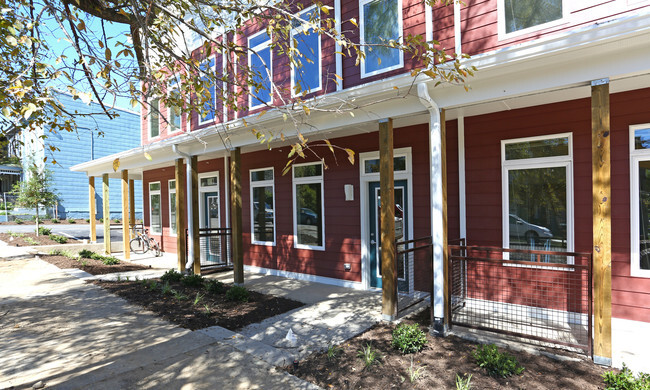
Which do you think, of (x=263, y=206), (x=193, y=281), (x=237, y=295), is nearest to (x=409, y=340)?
(x=237, y=295)

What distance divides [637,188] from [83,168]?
15029 millimetres

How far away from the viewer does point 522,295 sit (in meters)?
4.77

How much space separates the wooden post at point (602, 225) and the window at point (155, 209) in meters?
11.8

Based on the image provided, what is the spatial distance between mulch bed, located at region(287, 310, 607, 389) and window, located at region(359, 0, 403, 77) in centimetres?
407

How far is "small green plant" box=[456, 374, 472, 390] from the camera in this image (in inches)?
112

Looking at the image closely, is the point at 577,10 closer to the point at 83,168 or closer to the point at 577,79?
the point at 577,79

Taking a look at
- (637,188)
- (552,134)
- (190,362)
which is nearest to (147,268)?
(190,362)

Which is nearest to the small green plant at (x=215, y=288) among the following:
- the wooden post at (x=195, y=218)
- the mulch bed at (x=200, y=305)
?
the mulch bed at (x=200, y=305)

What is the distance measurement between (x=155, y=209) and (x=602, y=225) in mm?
12419

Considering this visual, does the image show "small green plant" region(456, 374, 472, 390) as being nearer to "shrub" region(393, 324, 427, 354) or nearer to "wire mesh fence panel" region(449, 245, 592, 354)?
"shrub" region(393, 324, 427, 354)

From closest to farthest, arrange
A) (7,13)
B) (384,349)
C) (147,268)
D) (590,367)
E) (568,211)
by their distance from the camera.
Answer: (7,13), (590,367), (384,349), (568,211), (147,268)

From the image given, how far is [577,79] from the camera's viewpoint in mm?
3416

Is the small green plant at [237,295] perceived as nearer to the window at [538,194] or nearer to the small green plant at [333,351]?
the small green plant at [333,351]

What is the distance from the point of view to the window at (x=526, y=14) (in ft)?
13.7
